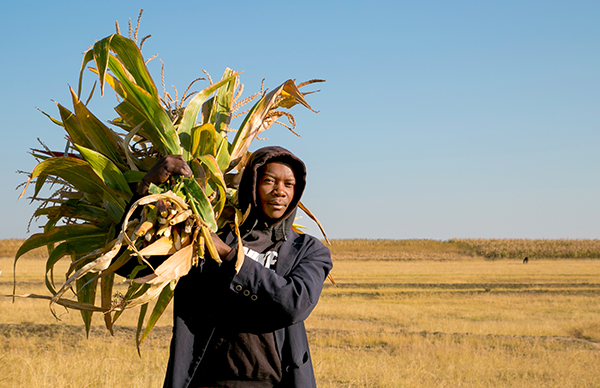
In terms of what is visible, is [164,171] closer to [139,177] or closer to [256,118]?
[139,177]

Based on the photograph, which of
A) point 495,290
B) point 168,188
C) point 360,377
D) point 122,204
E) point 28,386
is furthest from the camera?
point 495,290

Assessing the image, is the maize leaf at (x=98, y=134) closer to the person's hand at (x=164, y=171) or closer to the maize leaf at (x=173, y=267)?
the person's hand at (x=164, y=171)

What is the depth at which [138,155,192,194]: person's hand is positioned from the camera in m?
1.89

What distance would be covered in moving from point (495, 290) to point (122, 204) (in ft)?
64.2

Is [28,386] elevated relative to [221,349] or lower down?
lower down

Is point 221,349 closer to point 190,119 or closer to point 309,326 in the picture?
point 190,119

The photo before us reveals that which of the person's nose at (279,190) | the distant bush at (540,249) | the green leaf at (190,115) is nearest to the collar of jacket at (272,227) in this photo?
the person's nose at (279,190)

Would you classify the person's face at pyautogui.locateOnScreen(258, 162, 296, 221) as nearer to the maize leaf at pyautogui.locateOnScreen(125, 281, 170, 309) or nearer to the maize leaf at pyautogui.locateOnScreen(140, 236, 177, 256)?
the maize leaf at pyautogui.locateOnScreen(140, 236, 177, 256)

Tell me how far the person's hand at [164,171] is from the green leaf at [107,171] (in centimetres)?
23

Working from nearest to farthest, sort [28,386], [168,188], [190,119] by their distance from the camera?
[168,188], [190,119], [28,386]

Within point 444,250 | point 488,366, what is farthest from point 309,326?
point 444,250

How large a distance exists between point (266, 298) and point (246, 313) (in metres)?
0.13

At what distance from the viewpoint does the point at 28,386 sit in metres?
5.33

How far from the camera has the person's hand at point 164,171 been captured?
74.6 inches
